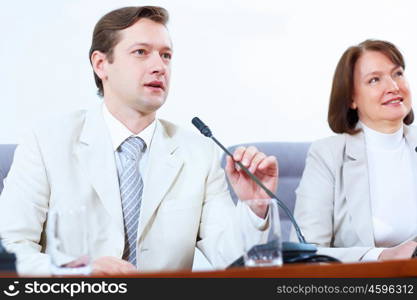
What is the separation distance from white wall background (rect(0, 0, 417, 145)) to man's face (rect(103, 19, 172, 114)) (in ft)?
2.73

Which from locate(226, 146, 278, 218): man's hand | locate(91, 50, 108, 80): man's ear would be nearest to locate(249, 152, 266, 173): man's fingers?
locate(226, 146, 278, 218): man's hand

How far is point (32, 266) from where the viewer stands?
4.73ft

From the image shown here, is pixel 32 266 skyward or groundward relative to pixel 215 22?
groundward

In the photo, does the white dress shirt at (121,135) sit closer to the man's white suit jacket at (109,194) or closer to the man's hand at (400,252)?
the man's white suit jacket at (109,194)

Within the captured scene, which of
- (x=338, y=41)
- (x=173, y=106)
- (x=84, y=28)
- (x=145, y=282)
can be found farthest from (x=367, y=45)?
(x=145, y=282)

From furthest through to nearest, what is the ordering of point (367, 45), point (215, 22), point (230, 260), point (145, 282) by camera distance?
point (215, 22) → point (367, 45) → point (230, 260) → point (145, 282)

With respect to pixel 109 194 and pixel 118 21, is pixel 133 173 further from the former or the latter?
pixel 118 21

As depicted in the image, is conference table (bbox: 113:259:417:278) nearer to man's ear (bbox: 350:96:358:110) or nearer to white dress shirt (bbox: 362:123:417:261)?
white dress shirt (bbox: 362:123:417:261)

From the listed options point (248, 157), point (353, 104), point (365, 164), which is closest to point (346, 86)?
point (353, 104)

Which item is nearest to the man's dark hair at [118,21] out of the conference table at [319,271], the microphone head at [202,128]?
the microphone head at [202,128]

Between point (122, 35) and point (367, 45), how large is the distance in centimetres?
99

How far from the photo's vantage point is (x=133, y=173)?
191 cm

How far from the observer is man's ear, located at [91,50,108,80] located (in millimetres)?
2104

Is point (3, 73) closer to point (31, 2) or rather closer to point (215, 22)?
point (31, 2)
